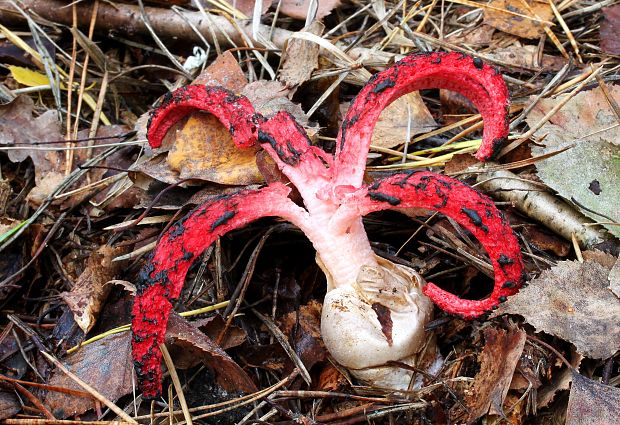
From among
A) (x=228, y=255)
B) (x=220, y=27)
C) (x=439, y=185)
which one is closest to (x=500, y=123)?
(x=439, y=185)

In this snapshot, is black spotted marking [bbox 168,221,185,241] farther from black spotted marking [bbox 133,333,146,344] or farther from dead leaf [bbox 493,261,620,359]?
dead leaf [bbox 493,261,620,359]

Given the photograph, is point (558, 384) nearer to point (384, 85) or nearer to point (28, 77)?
point (384, 85)

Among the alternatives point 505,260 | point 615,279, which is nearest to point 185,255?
point 505,260

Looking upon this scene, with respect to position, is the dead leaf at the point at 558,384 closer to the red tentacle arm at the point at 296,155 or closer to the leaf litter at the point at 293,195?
the leaf litter at the point at 293,195

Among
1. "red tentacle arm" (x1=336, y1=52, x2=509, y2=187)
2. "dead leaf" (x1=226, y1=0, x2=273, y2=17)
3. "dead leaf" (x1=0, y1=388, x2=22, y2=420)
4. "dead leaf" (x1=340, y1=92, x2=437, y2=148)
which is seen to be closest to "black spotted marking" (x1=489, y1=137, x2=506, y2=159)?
"red tentacle arm" (x1=336, y1=52, x2=509, y2=187)

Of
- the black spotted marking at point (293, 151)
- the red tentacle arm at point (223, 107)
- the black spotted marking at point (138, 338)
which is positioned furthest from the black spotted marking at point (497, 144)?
the black spotted marking at point (138, 338)

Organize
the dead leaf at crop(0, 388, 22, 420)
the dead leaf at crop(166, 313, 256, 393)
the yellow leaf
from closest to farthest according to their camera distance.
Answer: the dead leaf at crop(166, 313, 256, 393) < the dead leaf at crop(0, 388, 22, 420) < the yellow leaf
